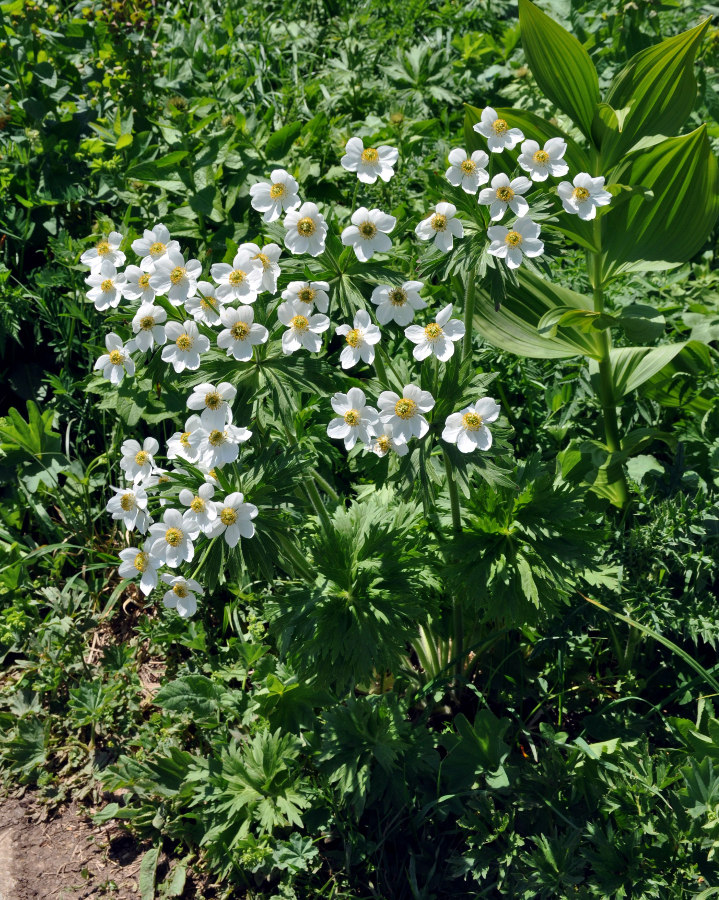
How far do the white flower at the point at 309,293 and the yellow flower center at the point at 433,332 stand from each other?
219 mm

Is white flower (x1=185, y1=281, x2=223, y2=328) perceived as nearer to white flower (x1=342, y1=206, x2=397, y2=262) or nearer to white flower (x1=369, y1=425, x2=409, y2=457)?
white flower (x1=342, y1=206, x2=397, y2=262)

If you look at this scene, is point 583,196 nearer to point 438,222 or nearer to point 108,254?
point 438,222

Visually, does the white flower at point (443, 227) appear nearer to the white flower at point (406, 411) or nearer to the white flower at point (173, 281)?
the white flower at point (406, 411)

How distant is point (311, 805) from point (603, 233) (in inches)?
74.8

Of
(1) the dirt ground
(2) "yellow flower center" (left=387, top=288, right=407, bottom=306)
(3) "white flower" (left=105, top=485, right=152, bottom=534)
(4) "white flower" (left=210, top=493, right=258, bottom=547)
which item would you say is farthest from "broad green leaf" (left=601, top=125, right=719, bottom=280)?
(1) the dirt ground

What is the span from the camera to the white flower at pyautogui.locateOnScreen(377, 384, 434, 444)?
66.6 inches

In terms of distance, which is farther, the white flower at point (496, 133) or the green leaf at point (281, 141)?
the green leaf at point (281, 141)

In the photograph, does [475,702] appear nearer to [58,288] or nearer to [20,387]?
[20,387]

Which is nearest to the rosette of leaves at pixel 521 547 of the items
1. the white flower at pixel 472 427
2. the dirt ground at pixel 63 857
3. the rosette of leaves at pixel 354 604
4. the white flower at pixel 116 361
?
the rosette of leaves at pixel 354 604

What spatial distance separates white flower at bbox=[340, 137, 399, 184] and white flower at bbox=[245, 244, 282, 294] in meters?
0.25

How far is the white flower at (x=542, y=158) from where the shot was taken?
5.96 feet

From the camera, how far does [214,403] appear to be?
5.58 ft

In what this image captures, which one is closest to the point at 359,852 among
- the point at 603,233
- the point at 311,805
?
the point at 311,805

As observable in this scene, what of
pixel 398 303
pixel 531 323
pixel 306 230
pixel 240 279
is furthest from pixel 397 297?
pixel 531 323
